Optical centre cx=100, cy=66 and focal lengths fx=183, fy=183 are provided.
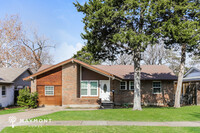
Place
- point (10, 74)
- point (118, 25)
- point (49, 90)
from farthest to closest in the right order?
point (10, 74) < point (49, 90) < point (118, 25)

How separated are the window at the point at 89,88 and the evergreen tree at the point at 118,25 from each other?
4.21m

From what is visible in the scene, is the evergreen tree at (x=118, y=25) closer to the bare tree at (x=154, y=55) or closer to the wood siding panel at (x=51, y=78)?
the wood siding panel at (x=51, y=78)

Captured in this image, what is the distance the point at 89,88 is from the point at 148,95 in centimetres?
719

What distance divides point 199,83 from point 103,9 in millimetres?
14844

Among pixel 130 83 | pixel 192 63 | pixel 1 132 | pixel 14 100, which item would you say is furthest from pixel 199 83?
pixel 192 63

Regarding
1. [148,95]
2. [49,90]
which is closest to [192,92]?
[148,95]

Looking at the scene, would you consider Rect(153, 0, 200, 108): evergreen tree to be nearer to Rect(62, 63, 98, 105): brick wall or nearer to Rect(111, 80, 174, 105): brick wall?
Rect(111, 80, 174, 105): brick wall

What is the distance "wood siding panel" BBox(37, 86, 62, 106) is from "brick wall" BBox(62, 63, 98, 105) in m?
0.80

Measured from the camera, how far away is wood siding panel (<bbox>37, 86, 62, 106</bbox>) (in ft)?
62.6

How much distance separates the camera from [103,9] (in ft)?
43.9

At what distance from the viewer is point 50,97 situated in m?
19.1

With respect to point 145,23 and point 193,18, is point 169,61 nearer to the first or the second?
point 193,18

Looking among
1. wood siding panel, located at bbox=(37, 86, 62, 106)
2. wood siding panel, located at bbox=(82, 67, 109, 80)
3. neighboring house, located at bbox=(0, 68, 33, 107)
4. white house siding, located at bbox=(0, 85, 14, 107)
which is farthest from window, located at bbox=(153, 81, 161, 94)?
white house siding, located at bbox=(0, 85, 14, 107)

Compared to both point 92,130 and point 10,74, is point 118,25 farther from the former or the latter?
point 10,74
